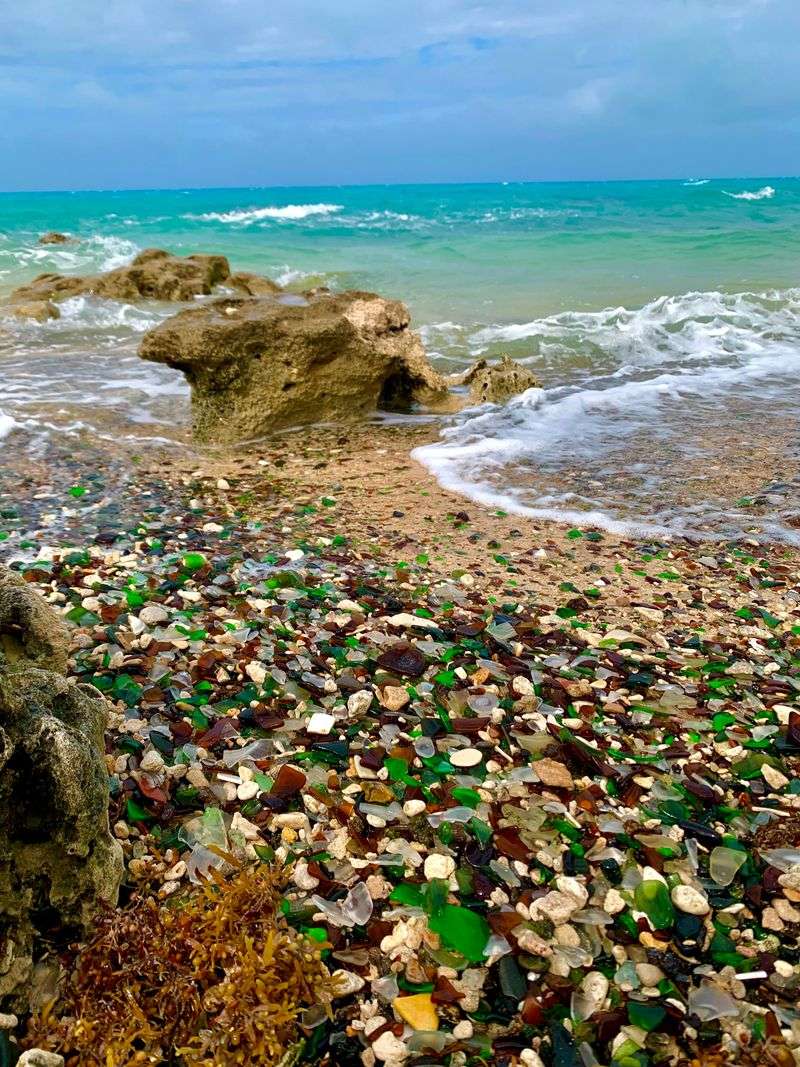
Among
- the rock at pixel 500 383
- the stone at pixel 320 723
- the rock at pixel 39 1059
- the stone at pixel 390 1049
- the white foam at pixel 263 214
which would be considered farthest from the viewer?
the white foam at pixel 263 214

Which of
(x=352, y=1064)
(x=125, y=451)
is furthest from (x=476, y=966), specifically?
(x=125, y=451)

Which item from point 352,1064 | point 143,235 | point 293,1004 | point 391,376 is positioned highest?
point 143,235

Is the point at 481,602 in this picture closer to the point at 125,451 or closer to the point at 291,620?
the point at 291,620

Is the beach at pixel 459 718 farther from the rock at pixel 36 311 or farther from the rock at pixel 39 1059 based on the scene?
the rock at pixel 36 311

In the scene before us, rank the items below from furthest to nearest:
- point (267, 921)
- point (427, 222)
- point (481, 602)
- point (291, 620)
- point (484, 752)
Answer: point (427, 222) → point (481, 602) → point (291, 620) → point (484, 752) → point (267, 921)

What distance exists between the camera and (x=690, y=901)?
9.26ft

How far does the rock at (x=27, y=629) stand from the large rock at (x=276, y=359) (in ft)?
19.8

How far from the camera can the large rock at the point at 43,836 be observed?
2365 millimetres

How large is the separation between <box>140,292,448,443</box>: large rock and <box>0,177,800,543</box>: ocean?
77cm

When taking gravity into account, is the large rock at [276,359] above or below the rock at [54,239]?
below

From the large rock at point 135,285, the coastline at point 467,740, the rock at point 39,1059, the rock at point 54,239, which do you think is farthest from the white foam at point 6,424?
the rock at point 54,239

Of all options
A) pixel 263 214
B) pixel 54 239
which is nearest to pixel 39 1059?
pixel 54 239

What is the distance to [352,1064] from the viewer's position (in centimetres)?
233

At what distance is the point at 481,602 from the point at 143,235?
46.1 meters
